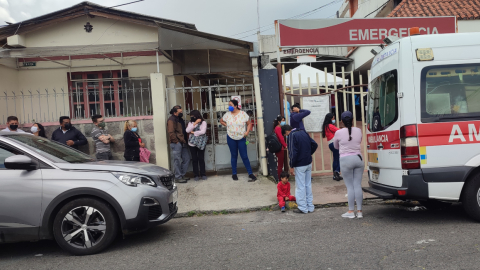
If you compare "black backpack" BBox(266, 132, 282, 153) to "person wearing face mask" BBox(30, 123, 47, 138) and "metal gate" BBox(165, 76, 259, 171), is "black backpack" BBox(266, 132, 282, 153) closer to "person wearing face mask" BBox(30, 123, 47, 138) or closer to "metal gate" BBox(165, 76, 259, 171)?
"metal gate" BBox(165, 76, 259, 171)

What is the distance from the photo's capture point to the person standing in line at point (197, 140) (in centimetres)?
847

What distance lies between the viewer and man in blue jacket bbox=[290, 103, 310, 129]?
7.98 metres

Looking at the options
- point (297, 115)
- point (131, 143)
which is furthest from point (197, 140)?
point (297, 115)

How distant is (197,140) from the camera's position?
850cm

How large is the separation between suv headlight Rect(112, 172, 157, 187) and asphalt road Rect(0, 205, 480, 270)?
0.82 meters

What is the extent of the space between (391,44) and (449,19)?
4.35 metres

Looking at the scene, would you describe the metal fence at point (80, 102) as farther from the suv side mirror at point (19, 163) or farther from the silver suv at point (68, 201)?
the suv side mirror at point (19, 163)

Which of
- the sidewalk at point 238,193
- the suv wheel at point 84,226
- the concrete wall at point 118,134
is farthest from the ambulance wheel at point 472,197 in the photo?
Result: the concrete wall at point 118,134

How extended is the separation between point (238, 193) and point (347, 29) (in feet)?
14.2

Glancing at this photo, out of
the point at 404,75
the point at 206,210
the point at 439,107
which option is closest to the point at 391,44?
the point at 404,75

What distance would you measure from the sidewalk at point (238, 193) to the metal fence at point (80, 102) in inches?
97.9

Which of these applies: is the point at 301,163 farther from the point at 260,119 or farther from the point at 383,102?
the point at 260,119

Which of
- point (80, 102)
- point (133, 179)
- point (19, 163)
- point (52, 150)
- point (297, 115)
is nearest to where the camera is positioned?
point (19, 163)

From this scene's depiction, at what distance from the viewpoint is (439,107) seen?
5223mm
